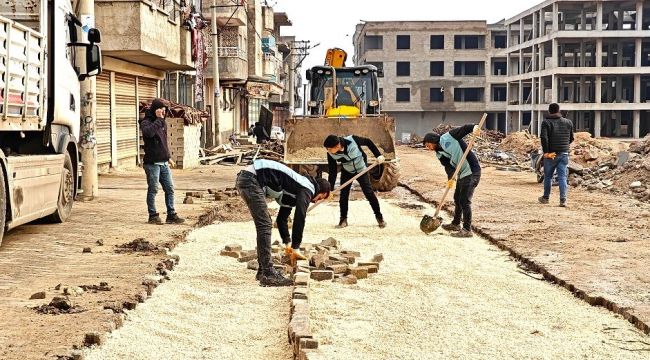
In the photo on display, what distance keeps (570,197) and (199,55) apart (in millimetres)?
17093

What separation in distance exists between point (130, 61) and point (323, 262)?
17095mm

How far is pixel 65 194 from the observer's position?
41.2 ft

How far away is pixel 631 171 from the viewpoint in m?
21.3

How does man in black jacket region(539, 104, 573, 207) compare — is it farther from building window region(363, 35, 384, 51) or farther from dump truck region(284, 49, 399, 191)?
building window region(363, 35, 384, 51)

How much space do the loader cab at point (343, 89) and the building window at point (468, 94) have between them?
5282 cm

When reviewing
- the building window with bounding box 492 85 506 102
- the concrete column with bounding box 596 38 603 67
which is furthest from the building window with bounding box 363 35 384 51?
the concrete column with bounding box 596 38 603 67

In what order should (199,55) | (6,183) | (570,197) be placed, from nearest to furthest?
(6,183) → (570,197) → (199,55)

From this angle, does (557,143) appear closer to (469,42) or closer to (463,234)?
(463,234)

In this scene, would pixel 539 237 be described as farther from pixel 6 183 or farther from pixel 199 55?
pixel 199 55

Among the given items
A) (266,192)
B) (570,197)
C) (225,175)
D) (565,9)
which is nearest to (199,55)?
(225,175)

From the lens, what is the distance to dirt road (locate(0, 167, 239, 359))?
6.02 m

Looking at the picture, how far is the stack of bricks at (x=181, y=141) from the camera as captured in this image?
2581 cm

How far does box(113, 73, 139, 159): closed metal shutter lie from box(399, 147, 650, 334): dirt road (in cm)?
851

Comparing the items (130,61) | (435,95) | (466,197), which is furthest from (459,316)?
(435,95)
